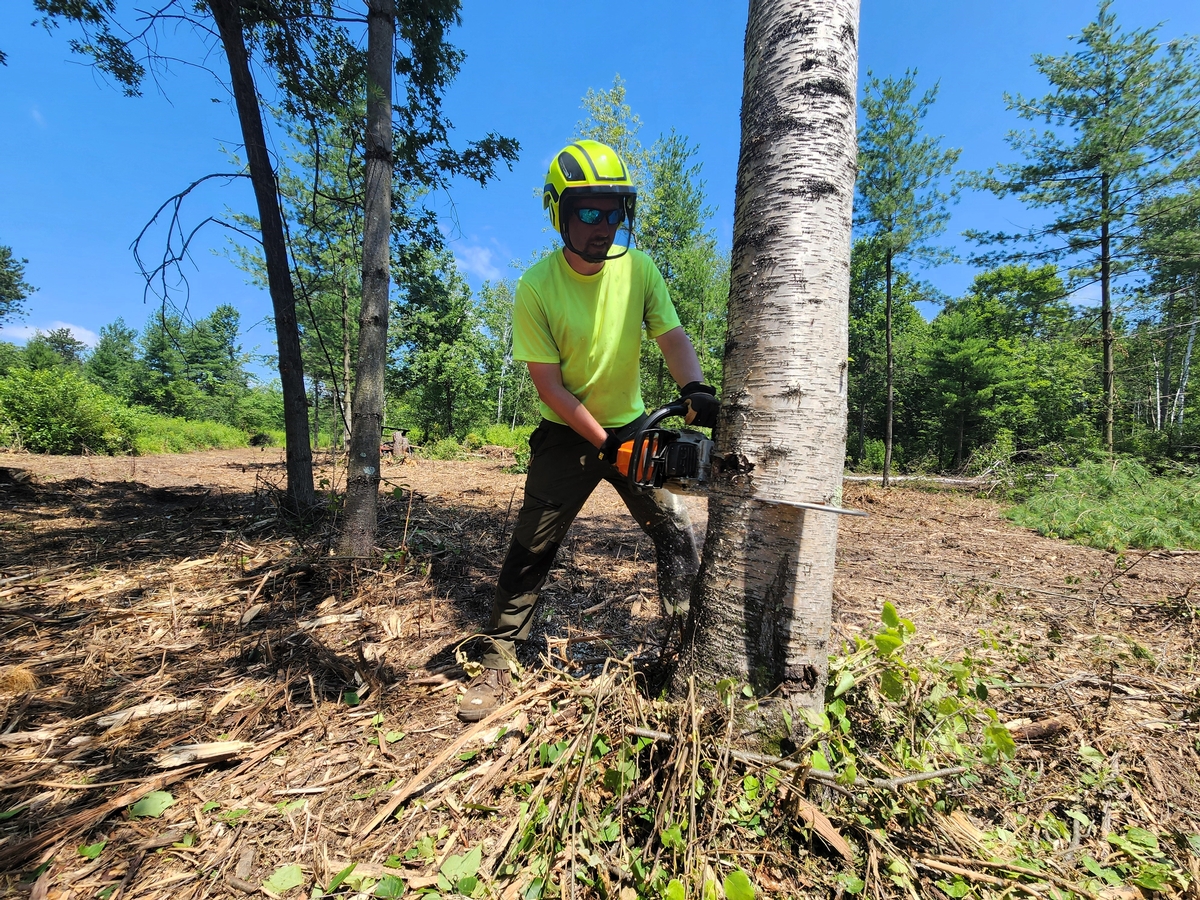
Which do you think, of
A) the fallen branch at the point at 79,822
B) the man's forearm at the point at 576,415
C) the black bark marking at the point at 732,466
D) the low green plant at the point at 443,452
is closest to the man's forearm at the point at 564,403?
the man's forearm at the point at 576,415

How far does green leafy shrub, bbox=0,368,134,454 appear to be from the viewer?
450 inches

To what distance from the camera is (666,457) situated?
162 centimetres

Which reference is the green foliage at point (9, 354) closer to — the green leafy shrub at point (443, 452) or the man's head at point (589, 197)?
the green leafy shrub at point (443, 452)

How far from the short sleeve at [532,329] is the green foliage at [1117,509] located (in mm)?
7005

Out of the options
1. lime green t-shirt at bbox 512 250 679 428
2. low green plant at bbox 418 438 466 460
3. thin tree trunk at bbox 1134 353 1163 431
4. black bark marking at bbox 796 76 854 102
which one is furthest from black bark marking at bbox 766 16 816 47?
thin tree trunk at bbox 1134 353 1163 431

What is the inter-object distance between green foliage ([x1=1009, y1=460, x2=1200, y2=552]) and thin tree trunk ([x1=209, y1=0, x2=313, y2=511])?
8.77m

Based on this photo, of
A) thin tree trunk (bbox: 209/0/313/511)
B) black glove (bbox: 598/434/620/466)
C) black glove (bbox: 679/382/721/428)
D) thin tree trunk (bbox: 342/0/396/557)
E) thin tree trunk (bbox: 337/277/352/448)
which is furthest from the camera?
thin tree trunk (bbox: 209/0/313/511)

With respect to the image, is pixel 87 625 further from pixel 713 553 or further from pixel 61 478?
pixel 61 478

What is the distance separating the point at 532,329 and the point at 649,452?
85 cm

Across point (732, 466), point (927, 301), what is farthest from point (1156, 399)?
point (732, 466)

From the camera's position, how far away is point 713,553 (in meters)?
1.52

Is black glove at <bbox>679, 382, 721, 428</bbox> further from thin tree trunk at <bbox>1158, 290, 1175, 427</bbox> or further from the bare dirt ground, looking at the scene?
thin tree trunk at <bbox>1158, 290, 1175, 427</bbox>

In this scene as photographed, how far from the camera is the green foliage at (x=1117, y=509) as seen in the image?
18.0 feet

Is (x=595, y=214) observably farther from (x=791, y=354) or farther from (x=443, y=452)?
(x=443, y=452)
